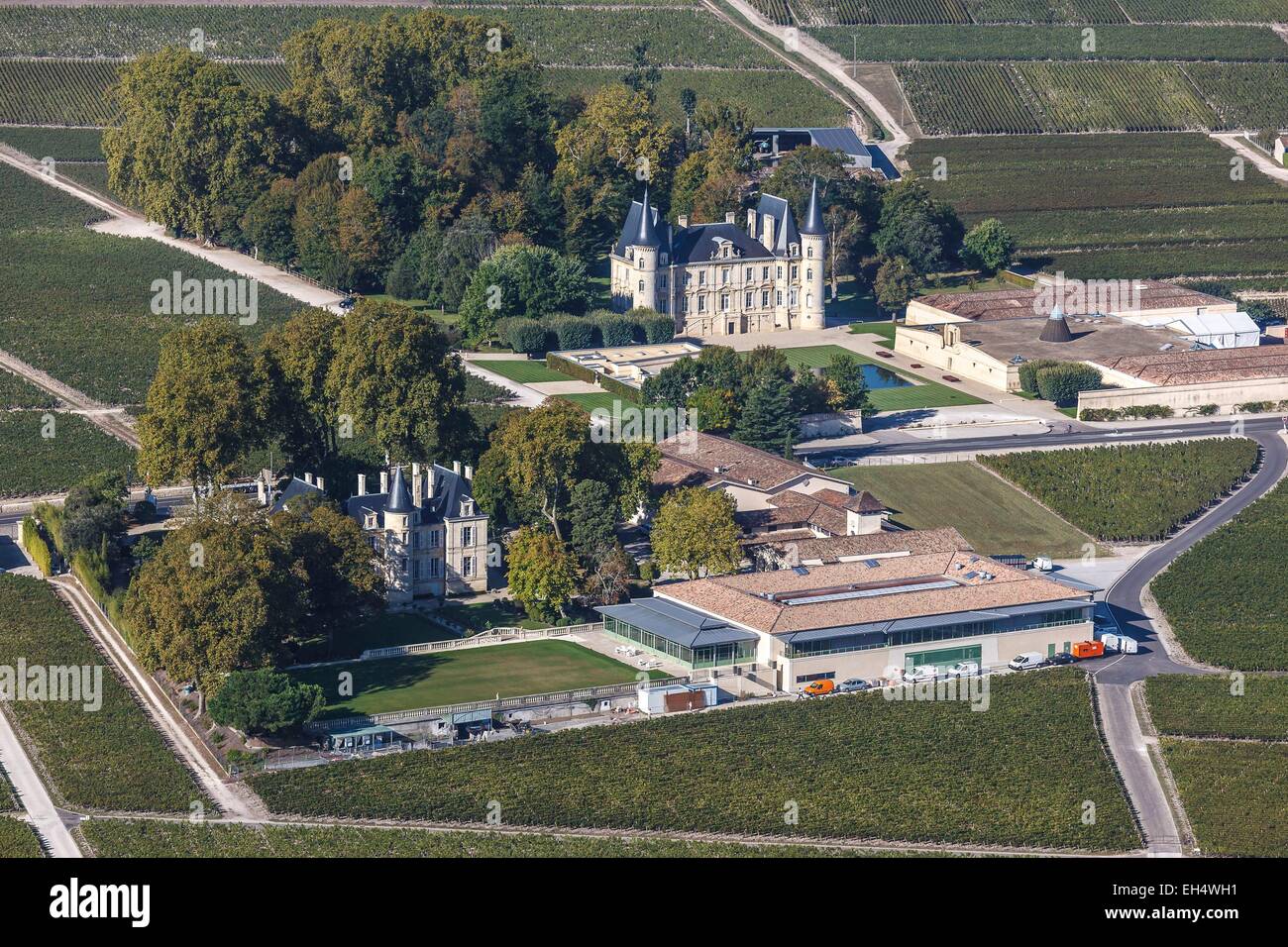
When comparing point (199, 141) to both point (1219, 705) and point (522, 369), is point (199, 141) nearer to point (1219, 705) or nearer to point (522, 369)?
point (522, 369)

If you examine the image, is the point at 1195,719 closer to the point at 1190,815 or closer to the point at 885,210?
the point at 1190,815

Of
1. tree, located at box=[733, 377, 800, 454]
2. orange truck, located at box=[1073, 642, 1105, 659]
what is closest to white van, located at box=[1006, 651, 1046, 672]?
orange truck, located at box=[1073, 642, 1105, 659]

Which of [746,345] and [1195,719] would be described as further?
[746,345]

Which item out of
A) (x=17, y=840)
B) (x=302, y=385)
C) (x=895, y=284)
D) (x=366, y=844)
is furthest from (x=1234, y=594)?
(x=895, y=284)

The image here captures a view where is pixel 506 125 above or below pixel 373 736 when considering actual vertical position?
above

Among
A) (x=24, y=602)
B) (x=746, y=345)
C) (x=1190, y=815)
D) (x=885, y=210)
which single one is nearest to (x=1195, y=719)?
(x=1190, y=815)

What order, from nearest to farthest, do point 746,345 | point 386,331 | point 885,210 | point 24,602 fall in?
point 24,602 → point 386,331 → point 746,345 → point 885,210

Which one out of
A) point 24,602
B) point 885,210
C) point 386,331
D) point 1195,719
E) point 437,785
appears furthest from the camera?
point 885,210

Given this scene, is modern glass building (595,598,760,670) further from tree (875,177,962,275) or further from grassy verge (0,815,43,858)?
tree (875,177,962,275)
